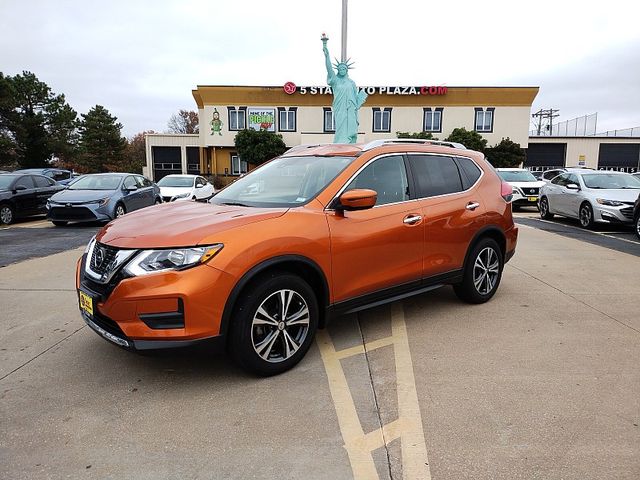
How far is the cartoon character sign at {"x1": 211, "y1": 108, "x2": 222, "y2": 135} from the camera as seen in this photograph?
133 feet

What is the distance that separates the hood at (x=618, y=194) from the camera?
11727mm

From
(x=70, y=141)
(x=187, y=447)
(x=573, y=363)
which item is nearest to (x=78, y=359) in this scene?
(x=187, y=447)

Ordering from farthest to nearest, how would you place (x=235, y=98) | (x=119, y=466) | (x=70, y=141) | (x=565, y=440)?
(x=70, y=141) → (x=235, y=98) → (x=565, y=440) → (x=119, y=466)

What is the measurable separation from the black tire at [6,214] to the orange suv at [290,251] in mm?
11381

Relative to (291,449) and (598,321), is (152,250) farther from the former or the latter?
(598,321)

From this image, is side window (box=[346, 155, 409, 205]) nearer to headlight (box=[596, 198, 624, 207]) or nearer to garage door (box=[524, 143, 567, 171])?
headlight (box=[596, 198, 624, 207])

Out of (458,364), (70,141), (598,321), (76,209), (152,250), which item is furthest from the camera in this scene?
(70,141)

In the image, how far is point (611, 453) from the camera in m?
2.67

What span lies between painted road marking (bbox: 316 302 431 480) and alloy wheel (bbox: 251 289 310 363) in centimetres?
36

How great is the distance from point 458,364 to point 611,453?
4.22 feet

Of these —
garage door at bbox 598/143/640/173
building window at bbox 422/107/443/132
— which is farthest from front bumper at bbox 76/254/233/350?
garage door at bbox 598/143/640/173

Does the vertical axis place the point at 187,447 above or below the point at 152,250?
below

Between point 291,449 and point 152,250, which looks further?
point 152,250

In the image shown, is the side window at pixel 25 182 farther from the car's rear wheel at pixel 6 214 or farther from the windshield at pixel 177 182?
the windshield at pixel 177 182
